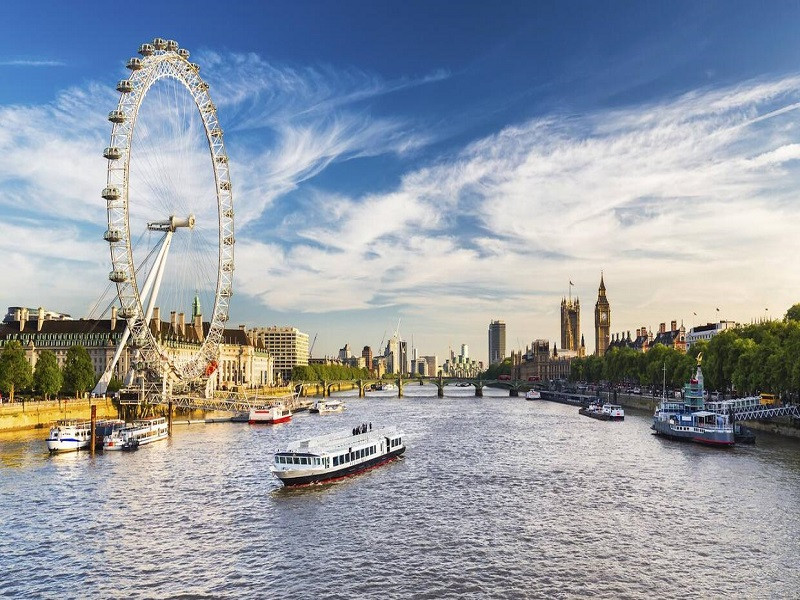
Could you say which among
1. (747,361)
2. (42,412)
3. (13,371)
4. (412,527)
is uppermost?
(747,361)

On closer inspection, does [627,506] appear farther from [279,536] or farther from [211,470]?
[211,470]

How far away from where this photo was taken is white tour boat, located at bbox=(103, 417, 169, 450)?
260ft

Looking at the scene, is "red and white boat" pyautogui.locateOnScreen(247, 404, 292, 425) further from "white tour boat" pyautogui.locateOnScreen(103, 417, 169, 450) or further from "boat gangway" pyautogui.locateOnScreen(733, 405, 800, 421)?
"boat gangway" pyautogui.locateOnScreen(733, 405, 800, 421)

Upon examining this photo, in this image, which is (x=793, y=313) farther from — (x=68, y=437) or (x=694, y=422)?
(x=68, y=437)

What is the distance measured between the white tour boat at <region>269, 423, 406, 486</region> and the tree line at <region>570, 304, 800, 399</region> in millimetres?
53850

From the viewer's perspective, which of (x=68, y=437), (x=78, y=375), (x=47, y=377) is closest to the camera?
(x=68, y=437)

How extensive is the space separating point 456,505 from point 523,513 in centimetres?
505

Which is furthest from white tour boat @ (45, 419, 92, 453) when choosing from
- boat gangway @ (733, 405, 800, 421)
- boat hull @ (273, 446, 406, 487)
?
boat gangway @ (733, 405, 800, 421)

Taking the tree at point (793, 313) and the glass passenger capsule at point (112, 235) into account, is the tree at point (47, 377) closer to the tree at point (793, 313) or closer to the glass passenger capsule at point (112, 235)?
the glass passenger capsule at point (112, 235)

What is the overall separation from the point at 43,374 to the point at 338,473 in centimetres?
6750

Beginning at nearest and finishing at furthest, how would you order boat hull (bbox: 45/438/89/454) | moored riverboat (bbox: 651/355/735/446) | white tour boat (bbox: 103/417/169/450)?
boat hull (bbox: 45/438/89/454)
white tour boat (bbox: 103/417/169/450)
moored riverboat (bbox: 651/355/735/446)

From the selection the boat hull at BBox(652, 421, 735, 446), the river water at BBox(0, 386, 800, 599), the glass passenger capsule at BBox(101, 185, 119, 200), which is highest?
the glass passenger capsule at BBox(101, 185, 119, 200)

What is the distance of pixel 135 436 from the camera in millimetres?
81812

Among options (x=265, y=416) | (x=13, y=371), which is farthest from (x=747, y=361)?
(x=13, y=371)
